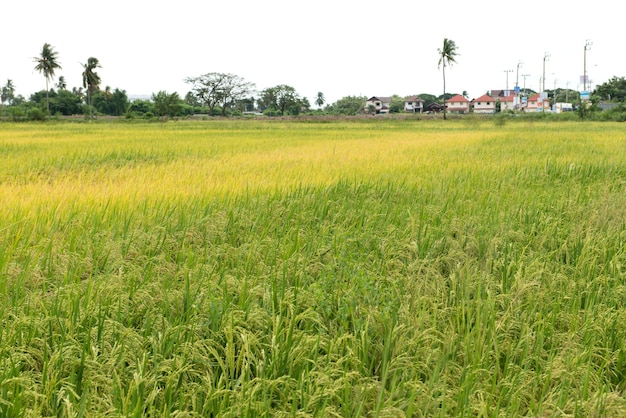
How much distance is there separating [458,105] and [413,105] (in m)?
7.38

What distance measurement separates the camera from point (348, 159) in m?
9.03

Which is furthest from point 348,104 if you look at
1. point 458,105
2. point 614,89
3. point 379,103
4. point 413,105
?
point 614,89

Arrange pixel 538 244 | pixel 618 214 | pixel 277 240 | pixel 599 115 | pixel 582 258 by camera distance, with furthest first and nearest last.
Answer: pixel 599 115 → pixel 618 214 → pixel 538 244 → pixel 277 240 → pixel 582 258

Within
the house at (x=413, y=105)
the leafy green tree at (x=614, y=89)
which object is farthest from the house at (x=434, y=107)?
the leafy green tree at (x=614, y=89)

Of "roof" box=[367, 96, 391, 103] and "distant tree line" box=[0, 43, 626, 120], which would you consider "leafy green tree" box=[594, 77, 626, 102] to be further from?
"roof" box=[367, 96, 391, 103]

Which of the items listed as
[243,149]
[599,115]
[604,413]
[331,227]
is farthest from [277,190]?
[599,115]

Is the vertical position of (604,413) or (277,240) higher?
(277,240)

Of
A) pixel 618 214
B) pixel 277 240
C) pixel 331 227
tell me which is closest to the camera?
pixel 277 240

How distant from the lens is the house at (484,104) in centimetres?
8312

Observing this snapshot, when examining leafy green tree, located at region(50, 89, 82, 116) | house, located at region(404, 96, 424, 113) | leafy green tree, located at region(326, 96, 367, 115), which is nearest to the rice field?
leafy green tree, located at region(50, 89, 82, 116)

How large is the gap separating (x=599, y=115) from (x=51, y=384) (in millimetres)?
43942

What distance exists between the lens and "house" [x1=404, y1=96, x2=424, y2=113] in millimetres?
84062

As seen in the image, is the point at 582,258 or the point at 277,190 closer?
the point at 582,258

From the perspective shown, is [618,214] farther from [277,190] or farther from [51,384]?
[51,384]
